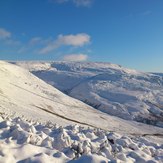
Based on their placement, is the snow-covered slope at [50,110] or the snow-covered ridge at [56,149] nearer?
the snow-covered ridge at [56,149]

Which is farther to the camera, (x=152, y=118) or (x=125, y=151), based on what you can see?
(x=152, y=118)

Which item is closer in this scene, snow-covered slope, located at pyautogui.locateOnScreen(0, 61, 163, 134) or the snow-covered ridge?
the snow-covered ridge

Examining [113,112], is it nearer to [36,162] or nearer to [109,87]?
[109,87]

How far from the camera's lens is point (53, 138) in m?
11.4

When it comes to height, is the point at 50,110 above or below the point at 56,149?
above

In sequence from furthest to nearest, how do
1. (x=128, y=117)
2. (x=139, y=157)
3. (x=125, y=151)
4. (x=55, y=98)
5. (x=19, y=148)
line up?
(x=128, y=117) < (x=55, y=98) < (x=125, y=151) < (x=139, y=157) < (x=19, y=148)

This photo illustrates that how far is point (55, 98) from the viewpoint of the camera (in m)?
108

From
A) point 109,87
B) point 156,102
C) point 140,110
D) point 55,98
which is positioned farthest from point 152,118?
point 109,87

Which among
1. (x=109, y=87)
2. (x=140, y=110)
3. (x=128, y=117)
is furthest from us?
(x=109, y=87)

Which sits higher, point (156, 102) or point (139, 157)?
point (156, 102)

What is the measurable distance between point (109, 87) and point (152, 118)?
222 feet

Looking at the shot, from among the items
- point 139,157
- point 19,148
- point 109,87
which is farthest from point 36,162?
point 109,87

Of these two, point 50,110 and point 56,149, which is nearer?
point 56,149

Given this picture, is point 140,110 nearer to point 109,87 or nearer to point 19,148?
point 109,87
